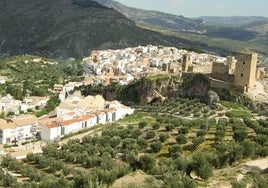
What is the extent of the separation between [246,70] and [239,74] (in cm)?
118

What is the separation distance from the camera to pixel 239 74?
52031 mm

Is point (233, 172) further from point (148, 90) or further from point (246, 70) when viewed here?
point (148, 90)

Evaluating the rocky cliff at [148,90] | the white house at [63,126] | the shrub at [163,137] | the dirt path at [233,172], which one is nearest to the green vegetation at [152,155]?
the shrub at [163,137]

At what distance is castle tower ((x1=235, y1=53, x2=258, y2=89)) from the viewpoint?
50.5 meters

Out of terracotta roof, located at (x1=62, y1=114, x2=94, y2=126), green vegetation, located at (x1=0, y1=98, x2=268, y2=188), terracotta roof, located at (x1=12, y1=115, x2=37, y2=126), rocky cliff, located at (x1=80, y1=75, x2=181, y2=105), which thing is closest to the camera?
green vegetation, located at (x1=0, y1=98, x2=268, y2=188)

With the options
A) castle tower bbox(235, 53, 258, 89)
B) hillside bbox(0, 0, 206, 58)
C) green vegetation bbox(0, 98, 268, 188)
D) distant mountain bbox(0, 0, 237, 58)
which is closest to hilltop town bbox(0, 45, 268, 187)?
castle tower bbox(235, 53, 258, 89)

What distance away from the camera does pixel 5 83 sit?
91.5m

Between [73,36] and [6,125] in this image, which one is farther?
[73,36]

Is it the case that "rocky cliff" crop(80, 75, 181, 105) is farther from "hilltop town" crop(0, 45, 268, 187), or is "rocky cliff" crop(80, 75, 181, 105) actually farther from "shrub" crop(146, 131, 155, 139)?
"shrub" crop(146, 131, 155, 139)

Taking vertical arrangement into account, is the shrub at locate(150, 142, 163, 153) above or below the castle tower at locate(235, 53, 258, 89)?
below

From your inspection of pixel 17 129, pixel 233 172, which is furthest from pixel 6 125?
pixel 233 172

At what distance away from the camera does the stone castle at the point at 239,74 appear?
50.7 metres

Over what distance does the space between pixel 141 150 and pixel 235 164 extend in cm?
1002

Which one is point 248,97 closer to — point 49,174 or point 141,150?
point 141,150
